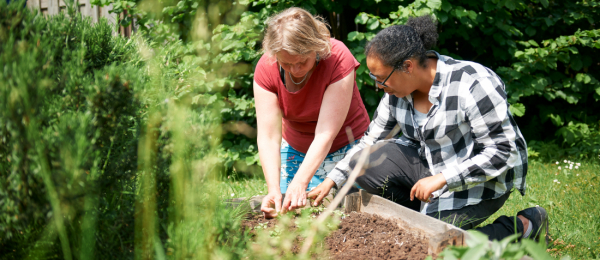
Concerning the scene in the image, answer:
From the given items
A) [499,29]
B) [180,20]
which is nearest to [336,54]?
[180,20]

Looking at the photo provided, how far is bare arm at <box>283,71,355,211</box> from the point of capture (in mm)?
2146

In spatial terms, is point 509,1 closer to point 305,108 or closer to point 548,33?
point 548,33

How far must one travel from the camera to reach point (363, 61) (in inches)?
150

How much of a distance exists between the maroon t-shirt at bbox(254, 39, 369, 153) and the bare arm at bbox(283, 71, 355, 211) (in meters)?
0.07

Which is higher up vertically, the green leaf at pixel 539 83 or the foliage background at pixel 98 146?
the foliage background at pixel 98 146

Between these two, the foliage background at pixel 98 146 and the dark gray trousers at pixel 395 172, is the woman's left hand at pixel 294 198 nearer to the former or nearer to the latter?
the dark gray trousers at pixel 395 172

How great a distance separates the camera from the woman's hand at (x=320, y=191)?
2.28m

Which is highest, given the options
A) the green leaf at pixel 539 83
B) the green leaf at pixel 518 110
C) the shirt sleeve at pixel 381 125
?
the shirt sleeve at pixel 381 125

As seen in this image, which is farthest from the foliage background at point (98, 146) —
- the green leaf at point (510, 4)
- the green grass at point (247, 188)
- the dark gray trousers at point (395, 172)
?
the green leaf at point (510, 4)

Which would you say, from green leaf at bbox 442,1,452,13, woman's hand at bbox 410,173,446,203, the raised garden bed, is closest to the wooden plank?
the raised garden bed

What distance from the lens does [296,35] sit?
2139mm

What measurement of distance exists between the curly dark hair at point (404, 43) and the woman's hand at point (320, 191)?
0.72 metres

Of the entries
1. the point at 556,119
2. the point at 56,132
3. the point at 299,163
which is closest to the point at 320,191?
the point at 299,163

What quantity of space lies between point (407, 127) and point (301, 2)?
73.0 inches
